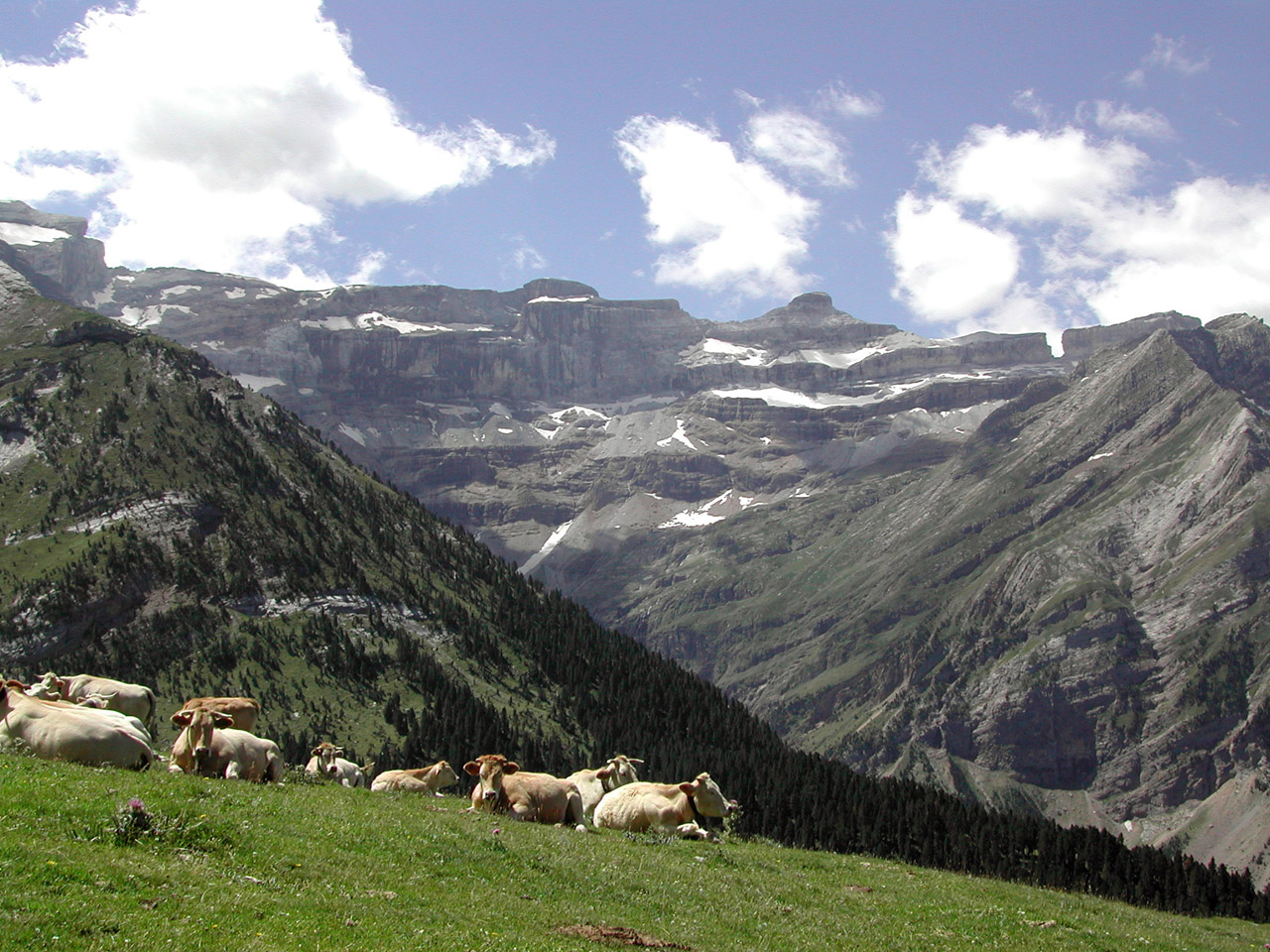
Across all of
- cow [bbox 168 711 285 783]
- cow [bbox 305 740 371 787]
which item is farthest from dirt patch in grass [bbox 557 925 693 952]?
cow [bbox 305 740 371 787]

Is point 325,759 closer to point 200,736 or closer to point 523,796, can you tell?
point 200,736

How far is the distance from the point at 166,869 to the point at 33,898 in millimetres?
2764

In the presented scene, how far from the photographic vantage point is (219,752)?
3347 cm

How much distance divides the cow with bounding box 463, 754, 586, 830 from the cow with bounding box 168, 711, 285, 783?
22.2ft

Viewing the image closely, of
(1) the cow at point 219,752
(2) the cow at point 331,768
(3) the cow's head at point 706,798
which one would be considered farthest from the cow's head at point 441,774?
(3) the cow's head at point 706,798

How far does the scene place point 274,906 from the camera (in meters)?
18.5

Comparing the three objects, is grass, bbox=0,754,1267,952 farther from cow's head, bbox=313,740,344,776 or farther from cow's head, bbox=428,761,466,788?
cow's head, bbox=313,740,344,776

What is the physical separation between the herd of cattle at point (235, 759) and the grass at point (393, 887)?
5.07 feet

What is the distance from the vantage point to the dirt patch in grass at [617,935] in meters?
21.2

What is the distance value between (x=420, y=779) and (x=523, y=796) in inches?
527

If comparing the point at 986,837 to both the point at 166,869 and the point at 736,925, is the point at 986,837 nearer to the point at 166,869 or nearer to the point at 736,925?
the point at 736,925

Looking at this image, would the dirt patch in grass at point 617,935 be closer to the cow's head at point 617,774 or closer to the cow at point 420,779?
the cow's head at point 617,774

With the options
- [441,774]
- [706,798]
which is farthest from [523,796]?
[441,774]

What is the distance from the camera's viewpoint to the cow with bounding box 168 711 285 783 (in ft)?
107
